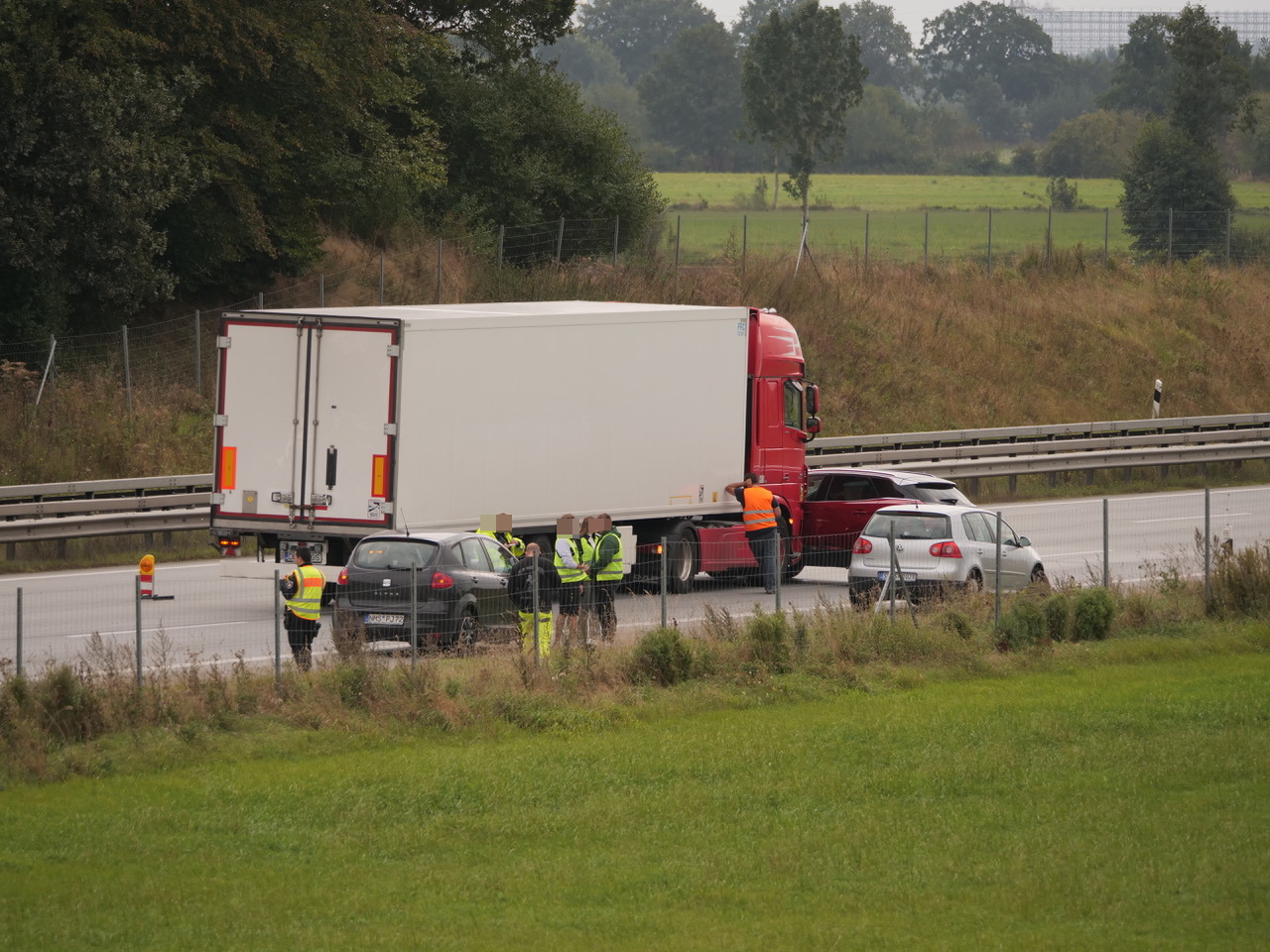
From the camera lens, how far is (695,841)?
443 inches

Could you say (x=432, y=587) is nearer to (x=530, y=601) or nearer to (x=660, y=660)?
(x=530, y=601)

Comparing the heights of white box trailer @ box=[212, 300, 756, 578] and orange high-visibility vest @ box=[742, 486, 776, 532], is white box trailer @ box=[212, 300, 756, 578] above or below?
above

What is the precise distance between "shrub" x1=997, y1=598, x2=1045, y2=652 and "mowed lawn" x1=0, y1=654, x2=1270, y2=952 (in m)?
3.23

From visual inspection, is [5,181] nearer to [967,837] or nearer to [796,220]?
[967,837]

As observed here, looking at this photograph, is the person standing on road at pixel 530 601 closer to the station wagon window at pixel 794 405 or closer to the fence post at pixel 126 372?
the station wagon window at pixel 794 405

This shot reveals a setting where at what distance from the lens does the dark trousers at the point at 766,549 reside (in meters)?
23.4

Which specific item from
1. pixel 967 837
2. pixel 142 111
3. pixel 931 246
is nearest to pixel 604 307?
pixel 142 111

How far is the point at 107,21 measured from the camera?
30594 mm

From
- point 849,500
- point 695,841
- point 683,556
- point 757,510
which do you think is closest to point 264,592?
point 683,556

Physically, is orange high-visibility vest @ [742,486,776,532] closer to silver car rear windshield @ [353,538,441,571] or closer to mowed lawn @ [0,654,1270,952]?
silver car rear windshield @ [353,538,441,571]

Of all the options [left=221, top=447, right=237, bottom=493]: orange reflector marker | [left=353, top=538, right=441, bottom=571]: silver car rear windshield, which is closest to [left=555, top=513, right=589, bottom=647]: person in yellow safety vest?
[left=353, top=538, right=441, bottom=571]: silver car rear windshield

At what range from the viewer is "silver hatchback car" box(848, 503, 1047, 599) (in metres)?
21.1

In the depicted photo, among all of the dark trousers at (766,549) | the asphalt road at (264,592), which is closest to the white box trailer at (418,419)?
the asphalt road at (264,592)

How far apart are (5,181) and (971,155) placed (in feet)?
345
